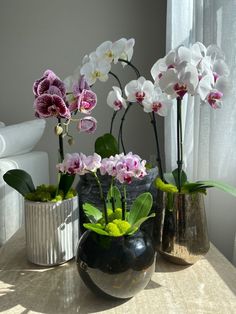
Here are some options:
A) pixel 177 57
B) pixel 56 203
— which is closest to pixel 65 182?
pixel 56 203

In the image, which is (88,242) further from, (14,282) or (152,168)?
(152,168)

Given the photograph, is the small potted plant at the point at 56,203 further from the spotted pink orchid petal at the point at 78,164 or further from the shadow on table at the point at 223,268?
the shadow on table at the point at 223,268

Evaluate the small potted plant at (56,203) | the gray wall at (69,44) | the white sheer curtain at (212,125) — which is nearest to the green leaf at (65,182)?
the small potted plant at (56,203)

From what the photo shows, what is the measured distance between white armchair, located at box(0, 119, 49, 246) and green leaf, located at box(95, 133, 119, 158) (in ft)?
1.69

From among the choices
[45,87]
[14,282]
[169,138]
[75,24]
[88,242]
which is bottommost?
[14,282]

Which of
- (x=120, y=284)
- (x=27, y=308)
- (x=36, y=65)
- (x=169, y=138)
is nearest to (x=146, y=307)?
(x=120, y=284)

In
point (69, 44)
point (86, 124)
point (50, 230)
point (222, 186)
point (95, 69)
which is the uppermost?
point (69, 44)

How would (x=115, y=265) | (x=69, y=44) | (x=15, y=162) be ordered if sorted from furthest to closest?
(x=69, y=44) → (x=15, y=162) → (x=115, y=265)

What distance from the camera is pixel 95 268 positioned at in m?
0.71

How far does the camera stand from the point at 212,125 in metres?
1.11

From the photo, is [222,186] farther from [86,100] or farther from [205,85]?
[86,100]

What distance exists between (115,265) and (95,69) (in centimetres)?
45

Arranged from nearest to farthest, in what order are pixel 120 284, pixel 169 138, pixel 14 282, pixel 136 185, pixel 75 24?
pixel 120 284, pixel 14 282, pixel 136 185, pixel 169 138, pixel 75 24

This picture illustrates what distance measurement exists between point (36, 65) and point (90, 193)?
3.73 ft
